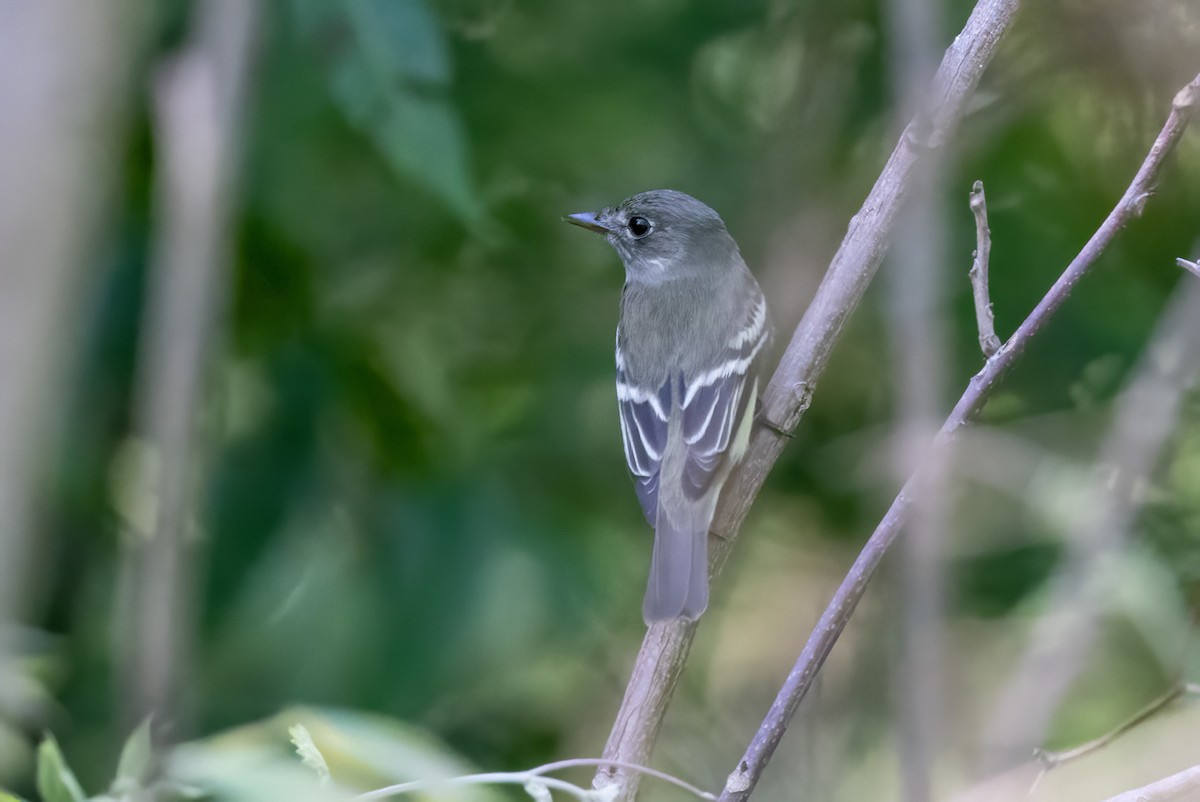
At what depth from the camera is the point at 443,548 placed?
355 centimetres

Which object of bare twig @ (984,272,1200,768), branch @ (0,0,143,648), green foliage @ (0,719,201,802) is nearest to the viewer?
green foliage @ (0,719,201,802)

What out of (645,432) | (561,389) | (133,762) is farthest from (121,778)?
(561,389)

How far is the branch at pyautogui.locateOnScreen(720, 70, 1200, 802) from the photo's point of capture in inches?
70.6

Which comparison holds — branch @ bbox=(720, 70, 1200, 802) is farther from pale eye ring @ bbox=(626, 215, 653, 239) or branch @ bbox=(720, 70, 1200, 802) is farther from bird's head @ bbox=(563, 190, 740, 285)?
pale eye ring @ bbox=(626, 215, 653, 239)

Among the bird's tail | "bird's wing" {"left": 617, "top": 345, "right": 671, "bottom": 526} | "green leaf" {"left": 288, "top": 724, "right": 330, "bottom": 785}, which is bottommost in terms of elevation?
"green leaf" {"left": 288, "top": 724, "right": 330, "bottom": 785}

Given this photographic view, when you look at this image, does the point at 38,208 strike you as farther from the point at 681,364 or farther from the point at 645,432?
the point at 681,364

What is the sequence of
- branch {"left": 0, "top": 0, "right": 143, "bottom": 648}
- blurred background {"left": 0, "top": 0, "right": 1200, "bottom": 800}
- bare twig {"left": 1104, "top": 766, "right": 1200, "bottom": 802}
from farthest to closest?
blurred background {"left": 0, "top": 0, "right": 1200, "bottom": 800}, branch {"left": 0, "top": 0, "right": 143, "bottom": 648}, bare twig {"left": 1104, "top": 766, "right": 1200, "bottom": 802}

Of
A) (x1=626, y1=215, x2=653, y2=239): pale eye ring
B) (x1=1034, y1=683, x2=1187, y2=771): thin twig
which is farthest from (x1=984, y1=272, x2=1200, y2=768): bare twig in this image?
(x1=626, y1=215, x2=653, y2=239): pale eye ring

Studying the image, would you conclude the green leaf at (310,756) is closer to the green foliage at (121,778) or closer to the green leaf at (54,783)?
→ the green foliage at (121,778)

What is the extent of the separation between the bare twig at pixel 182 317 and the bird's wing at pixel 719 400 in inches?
70.8

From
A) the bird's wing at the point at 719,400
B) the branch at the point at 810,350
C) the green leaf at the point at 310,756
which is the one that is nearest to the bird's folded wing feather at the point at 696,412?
the bird's wing at the point at 719,400

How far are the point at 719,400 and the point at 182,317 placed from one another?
2.13 m

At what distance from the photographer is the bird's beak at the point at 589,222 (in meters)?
3.73

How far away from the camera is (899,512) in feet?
6.17
